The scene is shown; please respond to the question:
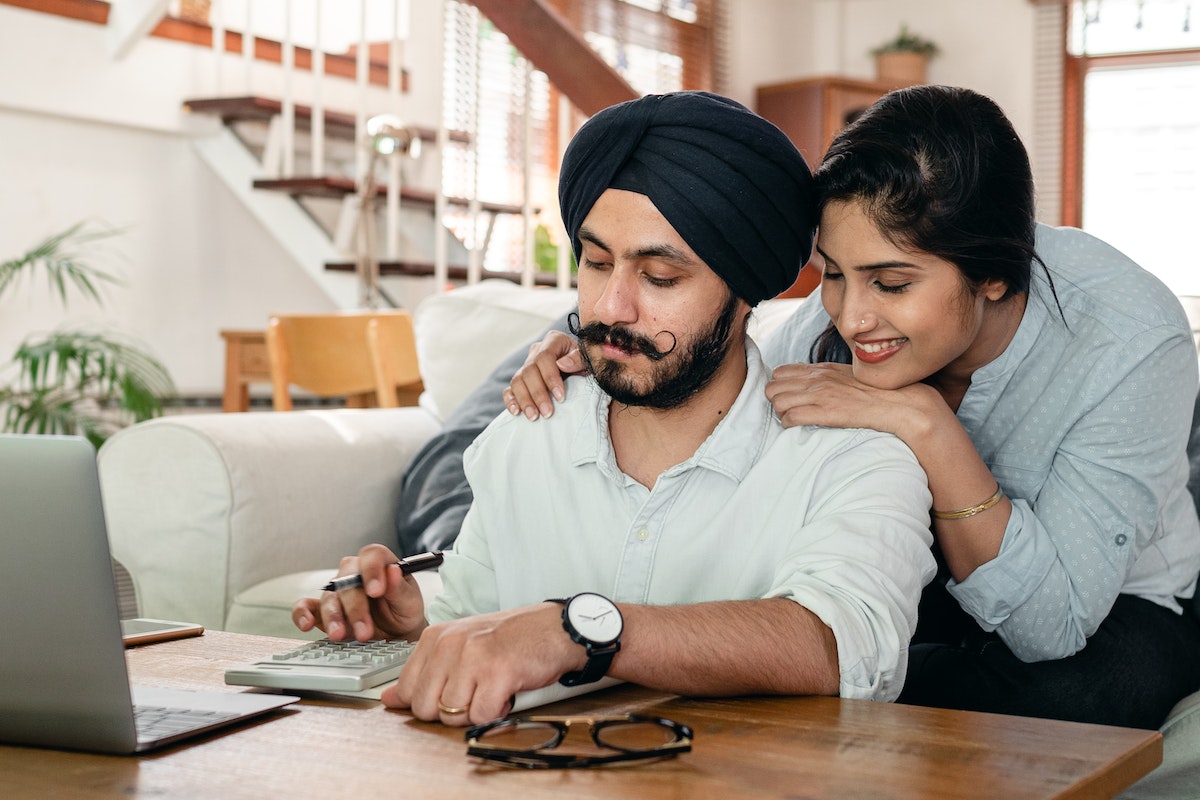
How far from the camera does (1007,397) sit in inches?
59.6

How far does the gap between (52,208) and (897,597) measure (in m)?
3.85

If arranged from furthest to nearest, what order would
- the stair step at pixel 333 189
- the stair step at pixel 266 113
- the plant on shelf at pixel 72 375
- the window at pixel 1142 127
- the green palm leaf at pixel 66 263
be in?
the window at pixel 1142 127, the stair step at pixel 266 113, the stair step at pixel 333 189, the green palm leaf at pixel 66 263, the plant on shelf at pixel 72 375

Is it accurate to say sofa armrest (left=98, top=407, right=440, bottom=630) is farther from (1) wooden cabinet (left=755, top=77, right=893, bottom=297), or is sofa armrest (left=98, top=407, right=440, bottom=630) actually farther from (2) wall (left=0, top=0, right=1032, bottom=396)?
(1) wooden cabinet (left=755, top=77, right=893, bottom=297)

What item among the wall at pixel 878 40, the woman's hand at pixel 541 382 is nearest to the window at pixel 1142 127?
the wall at pixel 878 40

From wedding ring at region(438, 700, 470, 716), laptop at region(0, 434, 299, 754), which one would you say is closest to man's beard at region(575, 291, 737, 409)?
wedding ring at region(438, 700, 470, 716)

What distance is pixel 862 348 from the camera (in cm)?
137

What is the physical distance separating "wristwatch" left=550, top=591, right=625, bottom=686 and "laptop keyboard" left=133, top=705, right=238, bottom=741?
0.81ft

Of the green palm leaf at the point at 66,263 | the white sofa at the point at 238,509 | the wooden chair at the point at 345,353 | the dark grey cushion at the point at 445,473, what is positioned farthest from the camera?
the green palm leaf at the point at 66,263

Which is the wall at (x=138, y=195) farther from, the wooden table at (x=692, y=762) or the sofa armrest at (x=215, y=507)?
the wooden table at (x=692, y=762)

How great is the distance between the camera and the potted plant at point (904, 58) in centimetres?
709

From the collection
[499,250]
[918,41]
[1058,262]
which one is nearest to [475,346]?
[1058,262]

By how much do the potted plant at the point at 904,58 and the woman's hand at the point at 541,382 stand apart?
19.8 feet

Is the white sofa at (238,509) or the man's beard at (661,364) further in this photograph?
the white sofa at (238,509)

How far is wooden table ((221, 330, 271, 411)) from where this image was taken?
163 inches
